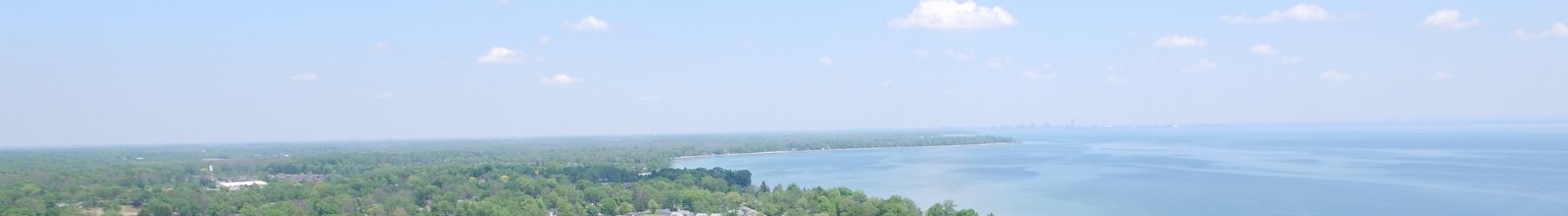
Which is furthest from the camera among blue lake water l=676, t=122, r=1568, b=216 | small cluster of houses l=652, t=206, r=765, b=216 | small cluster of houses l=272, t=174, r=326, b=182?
small cluster of houses l=272, t=174, r=326, b=182

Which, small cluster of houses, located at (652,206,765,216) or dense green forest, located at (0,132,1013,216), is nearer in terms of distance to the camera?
dense green forest, located at (0,132,1013,216)

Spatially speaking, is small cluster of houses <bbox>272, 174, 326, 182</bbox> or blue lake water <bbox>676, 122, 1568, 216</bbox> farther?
small cluster of houses <bbox>272, 174, 326, 182</bbox>

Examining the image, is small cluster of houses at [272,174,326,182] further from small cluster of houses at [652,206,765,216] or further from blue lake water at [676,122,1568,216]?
small cluster of houses at [652,206,765,216]

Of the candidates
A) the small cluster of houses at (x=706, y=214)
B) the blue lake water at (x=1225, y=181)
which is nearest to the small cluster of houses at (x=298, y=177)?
the blue lake water at (x=1225, y=181)

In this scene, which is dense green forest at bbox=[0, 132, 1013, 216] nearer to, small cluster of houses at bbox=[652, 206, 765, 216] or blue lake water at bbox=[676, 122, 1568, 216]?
small cluster of houses at bbox=[652, 206, 765, 216]

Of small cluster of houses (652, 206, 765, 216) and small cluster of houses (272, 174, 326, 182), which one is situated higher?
small cluster of houses (272, 174, 326, 182)

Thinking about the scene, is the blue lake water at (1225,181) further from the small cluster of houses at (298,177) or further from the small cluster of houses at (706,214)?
the small cluster of houses at (298,177)

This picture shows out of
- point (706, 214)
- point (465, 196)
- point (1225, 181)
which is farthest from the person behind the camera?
point (1225, 181)

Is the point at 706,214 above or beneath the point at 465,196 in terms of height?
beneath

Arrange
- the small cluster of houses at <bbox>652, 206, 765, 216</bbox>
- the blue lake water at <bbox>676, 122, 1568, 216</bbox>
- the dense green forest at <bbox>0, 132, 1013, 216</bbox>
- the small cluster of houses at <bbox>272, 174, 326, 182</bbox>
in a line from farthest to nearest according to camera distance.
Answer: the small cluster of houses at <bbox>272, 174, 326, 182</bbox> → the blue lake water at <bbox>676, 122, 1568, 216</bbox> → the small cluster of houses at <bbox>652, 206, 765, 216</bbox> → the dense green forest at <bbox>0, 132, 1013, 216</bbox>

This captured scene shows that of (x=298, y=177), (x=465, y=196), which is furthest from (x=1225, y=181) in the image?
(x=298, y=177)

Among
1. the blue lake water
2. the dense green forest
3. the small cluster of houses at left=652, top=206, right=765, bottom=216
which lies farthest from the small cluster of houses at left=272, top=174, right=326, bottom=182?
the small cluster of houses at left=652, top=206, right=765, bottom=216

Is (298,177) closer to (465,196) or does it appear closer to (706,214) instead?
(465,196)

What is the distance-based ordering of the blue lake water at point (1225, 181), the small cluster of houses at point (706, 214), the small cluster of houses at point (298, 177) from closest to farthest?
the small cluster of houses at point (706, 214), the blue lake water at point (1225, 181), the small cluster of houses at point (298, 177)
